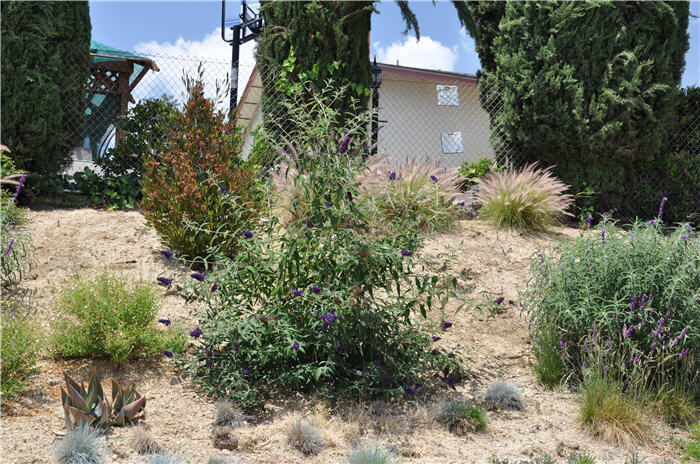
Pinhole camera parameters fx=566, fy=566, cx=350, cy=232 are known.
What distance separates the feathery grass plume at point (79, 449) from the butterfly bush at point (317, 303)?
2.63 ft

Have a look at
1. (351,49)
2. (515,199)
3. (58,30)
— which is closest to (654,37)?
(515,199)

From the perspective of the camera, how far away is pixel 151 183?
5.10 metres

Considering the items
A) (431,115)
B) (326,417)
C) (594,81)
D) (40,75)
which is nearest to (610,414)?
(326,417)

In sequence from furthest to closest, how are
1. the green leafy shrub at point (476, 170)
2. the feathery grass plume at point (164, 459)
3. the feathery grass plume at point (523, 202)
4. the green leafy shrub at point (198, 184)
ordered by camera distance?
the green leafy shrub at point (476, 170), the feathery grass plume at point (523, 202), the green leafy shrub at point (198, 184), the feathery grass plume at point (164, 459)

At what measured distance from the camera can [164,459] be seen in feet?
8.05

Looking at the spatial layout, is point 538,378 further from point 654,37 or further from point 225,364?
point 654,37

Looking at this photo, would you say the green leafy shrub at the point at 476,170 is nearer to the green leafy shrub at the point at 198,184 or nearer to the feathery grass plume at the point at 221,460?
the green leafy shrub at the point at 198,184

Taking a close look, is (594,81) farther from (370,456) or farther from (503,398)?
(370,456)

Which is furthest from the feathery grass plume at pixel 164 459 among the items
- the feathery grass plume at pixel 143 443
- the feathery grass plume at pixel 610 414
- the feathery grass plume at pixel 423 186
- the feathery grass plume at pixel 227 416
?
the feathery grass plume at pixel 423 186

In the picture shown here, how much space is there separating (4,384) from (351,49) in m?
5.76

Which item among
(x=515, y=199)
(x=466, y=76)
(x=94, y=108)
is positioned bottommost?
(x=515, y=199)

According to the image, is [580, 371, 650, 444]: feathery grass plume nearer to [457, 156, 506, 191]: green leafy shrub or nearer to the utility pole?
[457, 156, 506, 191]: green leafy shrub

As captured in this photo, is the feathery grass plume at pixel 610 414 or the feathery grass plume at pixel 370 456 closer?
the feathery grass plume at pixel 370 456

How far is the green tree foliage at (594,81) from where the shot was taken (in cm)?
713
